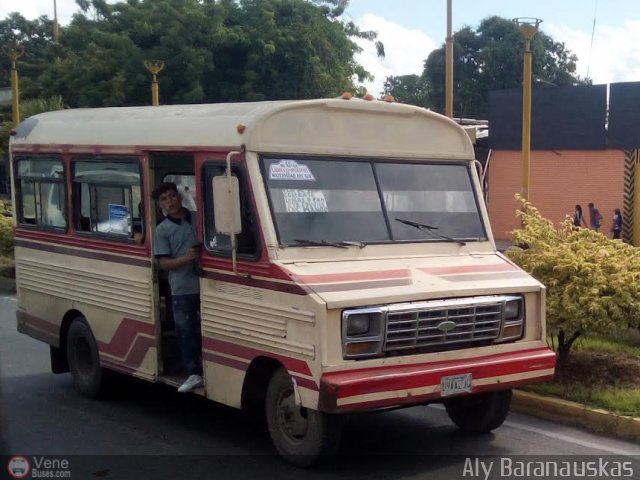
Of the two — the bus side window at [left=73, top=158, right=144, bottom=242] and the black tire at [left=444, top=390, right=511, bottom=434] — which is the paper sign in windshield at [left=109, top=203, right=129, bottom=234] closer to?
the bus side window at [left=73, top=158, right=144, bottom=242]

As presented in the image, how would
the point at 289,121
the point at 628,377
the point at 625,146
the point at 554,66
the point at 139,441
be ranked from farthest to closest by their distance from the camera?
the point at 554,66 < the point at 625,146 < the point at 628,377 < the point at 139,441 < the point at 289,121

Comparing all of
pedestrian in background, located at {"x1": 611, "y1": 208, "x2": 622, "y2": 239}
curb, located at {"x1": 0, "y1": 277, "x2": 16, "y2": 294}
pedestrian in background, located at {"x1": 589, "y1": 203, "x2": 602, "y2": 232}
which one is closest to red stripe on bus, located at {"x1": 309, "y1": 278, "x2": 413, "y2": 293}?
curb, located at {"x1": 0, "y1": 277, "x2": 16, "y2": 294}

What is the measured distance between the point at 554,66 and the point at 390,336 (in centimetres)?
4846

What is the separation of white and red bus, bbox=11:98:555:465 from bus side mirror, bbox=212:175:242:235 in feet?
0.04

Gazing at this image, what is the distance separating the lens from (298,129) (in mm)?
6730

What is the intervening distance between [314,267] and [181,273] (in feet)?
4.84

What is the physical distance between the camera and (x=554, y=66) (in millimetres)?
51719

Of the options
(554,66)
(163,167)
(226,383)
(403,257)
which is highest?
(554,66)

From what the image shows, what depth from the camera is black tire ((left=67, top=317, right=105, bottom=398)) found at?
8.45 meters

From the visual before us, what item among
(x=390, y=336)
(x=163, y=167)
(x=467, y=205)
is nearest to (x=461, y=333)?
(x=390, y=336)

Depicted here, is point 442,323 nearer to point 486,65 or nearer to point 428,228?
point 428,228

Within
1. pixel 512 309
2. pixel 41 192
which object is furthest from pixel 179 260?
pixel 41 192

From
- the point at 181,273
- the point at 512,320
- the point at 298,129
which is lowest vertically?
the point at 512,320

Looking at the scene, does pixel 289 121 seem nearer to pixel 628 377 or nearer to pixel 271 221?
pixel 271 221
